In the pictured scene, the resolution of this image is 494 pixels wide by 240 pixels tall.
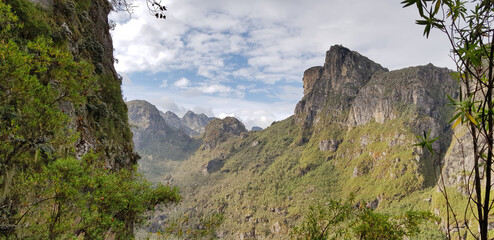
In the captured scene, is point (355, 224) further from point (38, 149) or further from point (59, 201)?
point (38, 149)

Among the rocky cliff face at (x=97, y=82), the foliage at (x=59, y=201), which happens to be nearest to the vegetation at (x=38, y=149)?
the foliage at (x=59, y=201)

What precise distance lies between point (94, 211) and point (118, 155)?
1369 cm

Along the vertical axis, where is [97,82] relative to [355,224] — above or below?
above

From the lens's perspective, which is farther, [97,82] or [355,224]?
[97,82]

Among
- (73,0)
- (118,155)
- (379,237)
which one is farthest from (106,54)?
(379,237)

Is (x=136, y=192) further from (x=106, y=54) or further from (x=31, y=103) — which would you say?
(x=106, y=54)

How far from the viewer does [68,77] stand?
10055mm

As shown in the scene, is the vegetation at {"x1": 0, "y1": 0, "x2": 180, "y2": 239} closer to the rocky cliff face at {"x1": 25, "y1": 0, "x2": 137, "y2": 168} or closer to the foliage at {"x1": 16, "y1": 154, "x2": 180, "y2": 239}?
the foliage at {"x1": 16, "y1": 154, "x2": 180, "y2": 239}

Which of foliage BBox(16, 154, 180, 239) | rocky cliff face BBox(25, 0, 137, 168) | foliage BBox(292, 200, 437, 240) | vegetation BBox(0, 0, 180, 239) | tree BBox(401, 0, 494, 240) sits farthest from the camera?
rocky cliff face BBox(25, 0, 137, 168)

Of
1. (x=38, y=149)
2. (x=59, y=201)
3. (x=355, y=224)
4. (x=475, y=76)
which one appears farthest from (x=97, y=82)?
(x=475, y=76)

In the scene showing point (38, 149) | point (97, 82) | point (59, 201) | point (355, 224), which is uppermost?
point (97, 82)

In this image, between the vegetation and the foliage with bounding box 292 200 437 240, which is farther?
the foliage with bounding box 292 200 437 240

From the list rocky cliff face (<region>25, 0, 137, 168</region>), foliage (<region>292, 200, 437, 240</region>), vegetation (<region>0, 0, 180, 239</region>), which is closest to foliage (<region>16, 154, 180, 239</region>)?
vegetation (<region>0, 0, 180, 239</region>)

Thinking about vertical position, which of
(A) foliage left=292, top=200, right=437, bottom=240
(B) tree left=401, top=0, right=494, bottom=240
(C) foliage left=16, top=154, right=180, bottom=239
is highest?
(B) tree left=401, top=0, right=494, bottom=240
